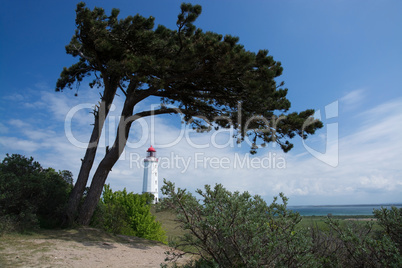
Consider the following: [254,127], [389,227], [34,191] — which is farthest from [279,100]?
[34,191]

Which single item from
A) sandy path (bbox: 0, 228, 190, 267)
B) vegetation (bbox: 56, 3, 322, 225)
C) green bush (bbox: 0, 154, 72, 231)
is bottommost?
sandy path (bbox: 0, 228, 190, 267)

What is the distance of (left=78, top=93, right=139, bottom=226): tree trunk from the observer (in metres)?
8.76

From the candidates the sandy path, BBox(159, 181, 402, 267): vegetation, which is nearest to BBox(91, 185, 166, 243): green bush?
the sandy path

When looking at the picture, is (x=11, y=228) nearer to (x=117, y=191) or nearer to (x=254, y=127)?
(x=117, y=191)

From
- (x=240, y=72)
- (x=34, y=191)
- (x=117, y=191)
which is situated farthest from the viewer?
(x=117, y=191)

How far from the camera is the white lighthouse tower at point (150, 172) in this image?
35.4 meters

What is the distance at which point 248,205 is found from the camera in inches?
121

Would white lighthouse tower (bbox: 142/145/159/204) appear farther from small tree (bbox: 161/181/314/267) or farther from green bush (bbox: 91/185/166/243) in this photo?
small tree (bbox: 161/181/314/267)

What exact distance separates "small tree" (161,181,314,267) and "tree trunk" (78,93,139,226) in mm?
6555

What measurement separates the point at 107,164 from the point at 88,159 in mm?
863

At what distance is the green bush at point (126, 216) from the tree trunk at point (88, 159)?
833mm

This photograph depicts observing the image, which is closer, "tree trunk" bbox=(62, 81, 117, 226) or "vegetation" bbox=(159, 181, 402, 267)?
"vegetation" bbox=(159, 181, 402, 267)

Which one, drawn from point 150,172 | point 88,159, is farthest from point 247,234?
point 150,172

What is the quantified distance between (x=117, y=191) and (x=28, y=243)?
15.4 ft
